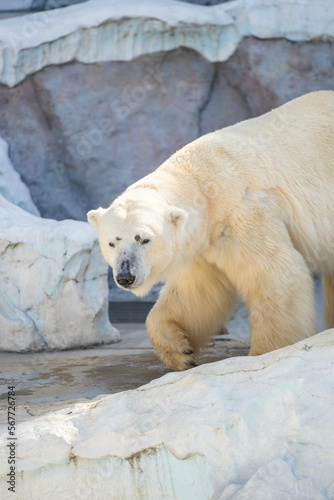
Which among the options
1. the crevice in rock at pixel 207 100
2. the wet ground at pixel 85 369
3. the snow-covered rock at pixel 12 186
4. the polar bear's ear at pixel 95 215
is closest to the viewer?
the polar bear's ear at pixel 95 215

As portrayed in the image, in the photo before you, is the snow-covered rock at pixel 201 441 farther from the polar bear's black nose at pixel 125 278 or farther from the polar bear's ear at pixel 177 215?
the polar bear's ear at pixel 177 215

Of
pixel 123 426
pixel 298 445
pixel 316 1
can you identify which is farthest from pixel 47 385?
pixel 316 1

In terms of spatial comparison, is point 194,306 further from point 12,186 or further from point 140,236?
point 12,186

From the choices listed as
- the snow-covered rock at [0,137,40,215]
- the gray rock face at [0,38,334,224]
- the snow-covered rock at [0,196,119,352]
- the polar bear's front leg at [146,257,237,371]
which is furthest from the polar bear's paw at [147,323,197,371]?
the gray rock face at [0,38,334,224]

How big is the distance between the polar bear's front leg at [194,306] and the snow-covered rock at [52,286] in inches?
56.3

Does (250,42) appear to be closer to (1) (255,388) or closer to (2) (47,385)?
(2) (47,385)

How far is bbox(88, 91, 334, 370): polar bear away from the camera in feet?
10.6

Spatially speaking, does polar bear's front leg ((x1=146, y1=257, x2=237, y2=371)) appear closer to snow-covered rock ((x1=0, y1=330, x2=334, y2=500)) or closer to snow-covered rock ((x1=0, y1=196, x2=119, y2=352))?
snow-covered rock ((x1=0, y1=330, x2=334, y2=500))

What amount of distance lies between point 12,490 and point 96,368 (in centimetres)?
179

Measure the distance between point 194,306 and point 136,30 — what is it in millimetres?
4073

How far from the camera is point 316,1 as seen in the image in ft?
22.4

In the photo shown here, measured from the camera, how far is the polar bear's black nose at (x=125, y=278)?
9.87 ft

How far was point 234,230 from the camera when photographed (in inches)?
140

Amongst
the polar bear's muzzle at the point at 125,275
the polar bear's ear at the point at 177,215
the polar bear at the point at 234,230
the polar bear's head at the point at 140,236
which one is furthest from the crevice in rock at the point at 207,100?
the polar bear's muzzle at the point at 125,275
